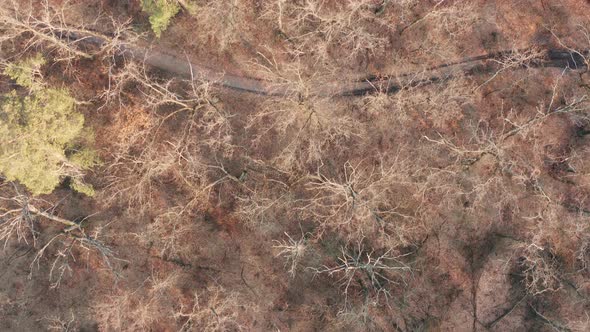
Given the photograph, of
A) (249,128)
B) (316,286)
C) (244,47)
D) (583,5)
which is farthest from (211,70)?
(583,5)

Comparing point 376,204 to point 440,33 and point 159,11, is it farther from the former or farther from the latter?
point 159,11

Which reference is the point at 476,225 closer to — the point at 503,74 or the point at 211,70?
the point at 503,74

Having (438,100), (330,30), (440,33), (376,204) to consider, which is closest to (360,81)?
(330,30)

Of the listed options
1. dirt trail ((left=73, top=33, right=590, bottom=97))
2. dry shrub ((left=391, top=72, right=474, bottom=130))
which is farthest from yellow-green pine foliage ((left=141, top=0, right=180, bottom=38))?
dry shrub ((left=391, top=72, right=474, bottom=130))

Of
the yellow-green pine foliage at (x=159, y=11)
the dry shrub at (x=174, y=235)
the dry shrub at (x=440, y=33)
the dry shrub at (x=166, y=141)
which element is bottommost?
the dry shrub at (x=174, y=235)

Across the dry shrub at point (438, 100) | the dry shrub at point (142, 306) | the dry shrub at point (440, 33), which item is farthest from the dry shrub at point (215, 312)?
the dry shrub at point (440, 33)

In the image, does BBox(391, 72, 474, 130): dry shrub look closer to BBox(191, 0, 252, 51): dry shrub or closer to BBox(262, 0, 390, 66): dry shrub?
BBox(262, 0, 390, 66): dry shrub

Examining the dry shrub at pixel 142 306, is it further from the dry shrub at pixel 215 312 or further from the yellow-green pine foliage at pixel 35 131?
the yellow-green pine foliage at pixel 35 131
